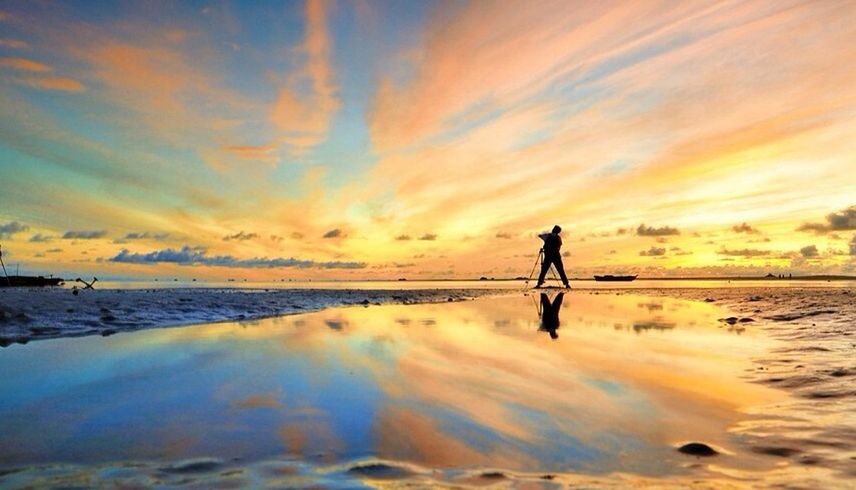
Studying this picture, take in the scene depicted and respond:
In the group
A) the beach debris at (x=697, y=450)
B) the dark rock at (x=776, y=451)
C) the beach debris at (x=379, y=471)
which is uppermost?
the beach debris at (x=379, y=471)

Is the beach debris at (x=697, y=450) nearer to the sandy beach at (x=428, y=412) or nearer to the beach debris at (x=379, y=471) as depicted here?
the sandy beach at (x=428, y=412)

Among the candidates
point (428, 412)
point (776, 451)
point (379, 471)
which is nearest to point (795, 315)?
point (776, 451)

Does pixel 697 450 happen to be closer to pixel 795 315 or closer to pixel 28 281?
pixel 795 315

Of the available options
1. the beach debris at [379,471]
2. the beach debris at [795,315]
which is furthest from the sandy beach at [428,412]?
the beach debris at [795,315]

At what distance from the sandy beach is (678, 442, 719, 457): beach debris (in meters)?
0.05

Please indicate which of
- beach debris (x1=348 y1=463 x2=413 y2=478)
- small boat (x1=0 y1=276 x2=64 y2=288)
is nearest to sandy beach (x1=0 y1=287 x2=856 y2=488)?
beach debris (x1=348 y1=463 x2=413 y2=478)

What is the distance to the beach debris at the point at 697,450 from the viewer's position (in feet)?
11.1

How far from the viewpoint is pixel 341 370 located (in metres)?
6.62

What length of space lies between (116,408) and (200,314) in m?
12.3

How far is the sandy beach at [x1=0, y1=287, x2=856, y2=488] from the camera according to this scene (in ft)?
10.0

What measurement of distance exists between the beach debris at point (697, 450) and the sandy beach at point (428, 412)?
0.18ft

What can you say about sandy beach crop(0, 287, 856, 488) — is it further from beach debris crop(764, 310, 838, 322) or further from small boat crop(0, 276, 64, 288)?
small boat crop(0, 276, 64, 288)

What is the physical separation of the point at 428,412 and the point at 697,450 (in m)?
2.19

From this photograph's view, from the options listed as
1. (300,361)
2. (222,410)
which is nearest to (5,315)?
(300,361)
